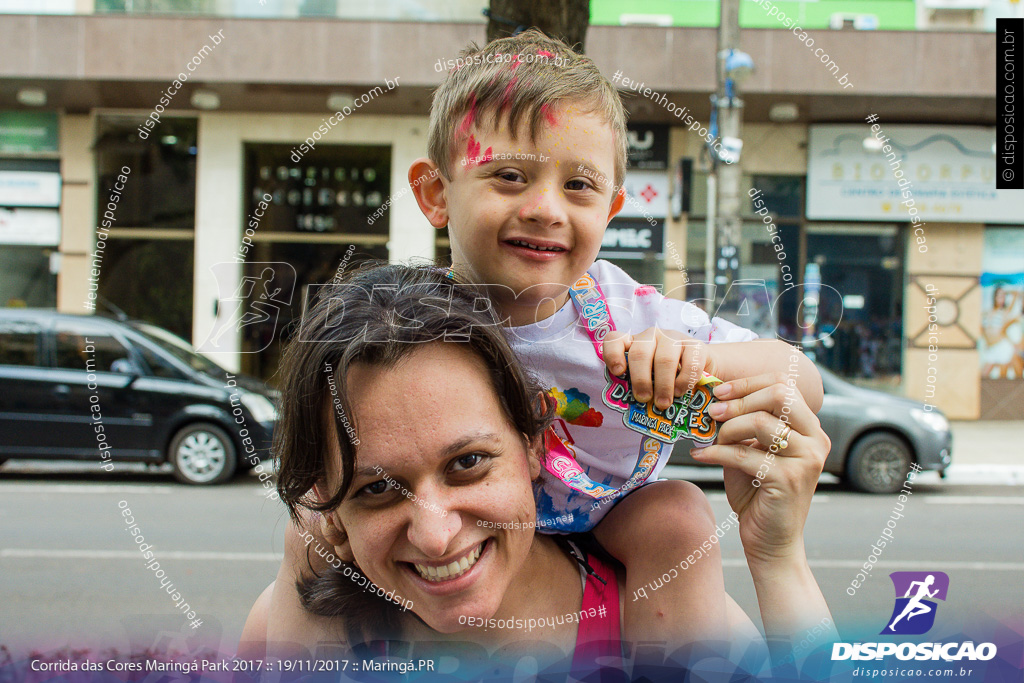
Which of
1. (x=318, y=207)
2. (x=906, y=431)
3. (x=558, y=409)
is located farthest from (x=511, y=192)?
(x=318, y=207)

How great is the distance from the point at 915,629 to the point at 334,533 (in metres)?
0.79

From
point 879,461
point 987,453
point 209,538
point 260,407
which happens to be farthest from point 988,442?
point 260,407

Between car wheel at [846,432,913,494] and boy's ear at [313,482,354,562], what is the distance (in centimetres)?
517

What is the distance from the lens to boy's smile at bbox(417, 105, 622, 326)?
109cm

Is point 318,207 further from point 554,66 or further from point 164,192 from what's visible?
point 554,66

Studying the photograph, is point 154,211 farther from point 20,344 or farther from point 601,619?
point 601,619

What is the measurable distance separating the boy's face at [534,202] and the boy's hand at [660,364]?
185mm

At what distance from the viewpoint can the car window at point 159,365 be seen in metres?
6.13

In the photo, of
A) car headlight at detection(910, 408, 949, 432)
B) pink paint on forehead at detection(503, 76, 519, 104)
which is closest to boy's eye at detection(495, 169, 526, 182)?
pink paint on forehead at detection(503, 76, 519, 104)

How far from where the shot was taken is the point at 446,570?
0.97 m

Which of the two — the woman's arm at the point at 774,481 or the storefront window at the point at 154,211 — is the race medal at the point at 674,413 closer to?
the woman's arm at the point at 774,481

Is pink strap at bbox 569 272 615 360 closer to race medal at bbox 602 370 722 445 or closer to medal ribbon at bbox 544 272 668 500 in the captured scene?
medal ribbon at bbox 544 272 668 500

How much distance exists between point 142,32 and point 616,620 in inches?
411

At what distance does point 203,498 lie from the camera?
6.93 meters
